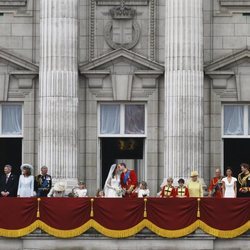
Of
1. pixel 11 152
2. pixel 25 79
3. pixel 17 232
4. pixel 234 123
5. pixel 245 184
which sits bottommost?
pixel 17 232

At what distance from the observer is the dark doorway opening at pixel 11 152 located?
6088cm

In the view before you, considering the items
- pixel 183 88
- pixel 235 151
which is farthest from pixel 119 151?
pixel 235 151

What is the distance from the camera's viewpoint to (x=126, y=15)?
6038 centimetres

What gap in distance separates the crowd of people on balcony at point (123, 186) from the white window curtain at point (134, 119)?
5.40 metres

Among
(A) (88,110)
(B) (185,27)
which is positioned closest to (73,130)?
(A) (88,110)

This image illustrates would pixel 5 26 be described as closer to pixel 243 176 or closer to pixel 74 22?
pixel 74 22

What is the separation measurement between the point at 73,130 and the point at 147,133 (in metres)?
3.36

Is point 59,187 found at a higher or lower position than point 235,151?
lower

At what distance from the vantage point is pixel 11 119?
60.9 metres

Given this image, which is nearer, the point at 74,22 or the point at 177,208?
the point at 177,208

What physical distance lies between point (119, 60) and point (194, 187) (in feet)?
27.8

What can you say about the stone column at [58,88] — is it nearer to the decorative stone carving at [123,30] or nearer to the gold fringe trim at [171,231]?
the decorative stone carving at [123,30]

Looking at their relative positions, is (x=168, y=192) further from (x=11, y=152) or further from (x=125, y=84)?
(x=11, y=152)

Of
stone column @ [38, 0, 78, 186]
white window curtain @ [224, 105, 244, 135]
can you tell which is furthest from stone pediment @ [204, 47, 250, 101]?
stone column @ [38, 0, 78, 186]
